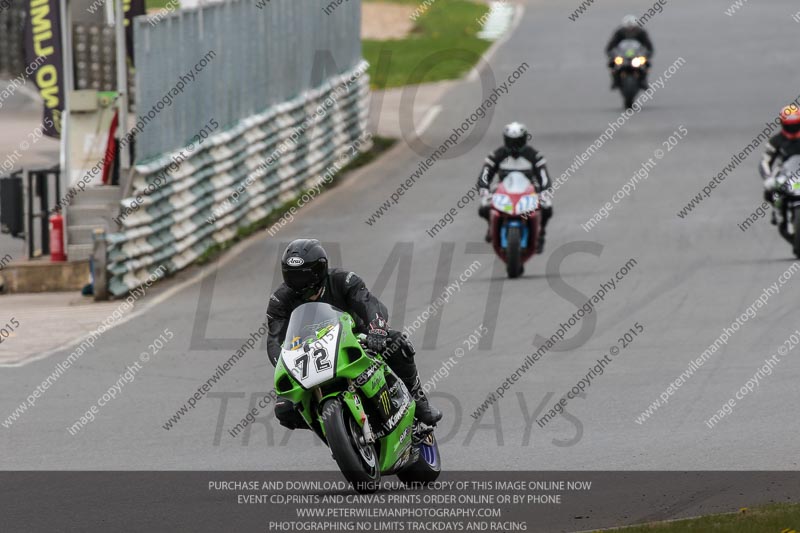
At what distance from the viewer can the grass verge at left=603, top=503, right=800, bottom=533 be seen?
826cm

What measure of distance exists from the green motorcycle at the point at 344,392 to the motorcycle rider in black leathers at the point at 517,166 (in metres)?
8.91

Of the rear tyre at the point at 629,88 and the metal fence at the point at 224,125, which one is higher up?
the metal fence at the point at 224,125

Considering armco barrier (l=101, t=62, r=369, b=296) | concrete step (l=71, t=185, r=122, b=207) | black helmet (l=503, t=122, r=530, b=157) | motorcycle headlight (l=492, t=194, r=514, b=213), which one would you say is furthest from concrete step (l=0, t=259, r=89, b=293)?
black helmet (l=503, t=122, r=530, b=157)

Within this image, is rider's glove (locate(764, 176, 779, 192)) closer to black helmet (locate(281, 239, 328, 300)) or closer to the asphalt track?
the asphalt track

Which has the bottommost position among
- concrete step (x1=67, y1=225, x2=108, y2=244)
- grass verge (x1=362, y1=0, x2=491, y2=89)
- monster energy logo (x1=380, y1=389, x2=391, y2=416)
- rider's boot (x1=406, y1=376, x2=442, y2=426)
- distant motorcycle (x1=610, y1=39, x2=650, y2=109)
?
grass verge (x1=362, y1=0, x2=491, y2=89)

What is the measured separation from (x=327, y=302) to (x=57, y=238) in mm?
10431

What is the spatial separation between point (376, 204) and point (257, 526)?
15507mm

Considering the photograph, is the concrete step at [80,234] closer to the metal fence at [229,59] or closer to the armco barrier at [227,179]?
the armco barrier at [227,179]

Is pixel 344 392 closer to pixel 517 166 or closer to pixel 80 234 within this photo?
pixel 517 166

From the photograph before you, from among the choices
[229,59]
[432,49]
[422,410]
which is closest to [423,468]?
[422,410]

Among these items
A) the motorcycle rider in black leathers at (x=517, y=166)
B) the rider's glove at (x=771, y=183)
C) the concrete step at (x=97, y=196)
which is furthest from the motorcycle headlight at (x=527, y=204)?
the concrete step at (x=97, y=196)

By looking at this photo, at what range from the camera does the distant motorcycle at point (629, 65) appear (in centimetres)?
3045

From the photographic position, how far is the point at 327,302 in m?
9.59

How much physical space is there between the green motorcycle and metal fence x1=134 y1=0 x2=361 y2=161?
34.3 ft
